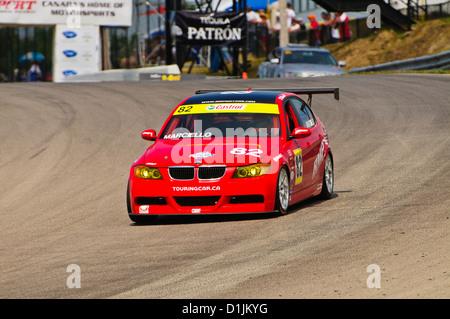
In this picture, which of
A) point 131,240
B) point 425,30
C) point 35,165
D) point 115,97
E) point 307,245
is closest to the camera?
point 307,245

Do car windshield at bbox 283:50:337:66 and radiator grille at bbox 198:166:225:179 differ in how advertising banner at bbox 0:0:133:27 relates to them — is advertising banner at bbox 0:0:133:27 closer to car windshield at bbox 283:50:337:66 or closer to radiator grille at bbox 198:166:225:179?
car windshield at bbox 283:50:337:66

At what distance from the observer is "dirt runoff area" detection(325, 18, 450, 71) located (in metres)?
37.1

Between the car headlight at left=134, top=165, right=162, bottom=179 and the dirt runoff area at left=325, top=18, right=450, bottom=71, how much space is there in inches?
1097

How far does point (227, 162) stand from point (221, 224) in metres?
0.68

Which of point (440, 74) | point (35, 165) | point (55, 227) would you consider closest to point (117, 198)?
point (55, 227)

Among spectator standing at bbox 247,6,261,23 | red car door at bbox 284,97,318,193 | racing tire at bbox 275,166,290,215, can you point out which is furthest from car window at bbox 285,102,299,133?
spectator standing at bbox 247,6,261,23

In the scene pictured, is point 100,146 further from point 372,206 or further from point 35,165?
point 372,206

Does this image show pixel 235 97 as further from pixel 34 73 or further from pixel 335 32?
pixel 34 73

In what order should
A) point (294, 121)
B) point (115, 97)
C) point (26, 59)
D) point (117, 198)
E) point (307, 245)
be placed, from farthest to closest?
point (26, 59), point (115, 97), point (117, 198), point (294, 121), point (307, 245)

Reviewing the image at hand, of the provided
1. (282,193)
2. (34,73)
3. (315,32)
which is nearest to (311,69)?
(315,32)

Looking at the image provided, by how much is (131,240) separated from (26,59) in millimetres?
35202

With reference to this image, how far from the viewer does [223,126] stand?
35.8ft

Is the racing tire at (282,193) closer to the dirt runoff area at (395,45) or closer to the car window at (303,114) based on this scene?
the car window at (303,114)

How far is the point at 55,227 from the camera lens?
10.3 metres
